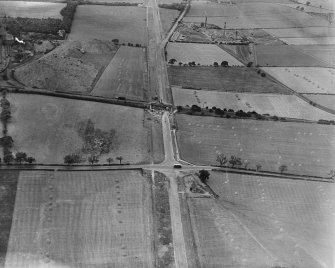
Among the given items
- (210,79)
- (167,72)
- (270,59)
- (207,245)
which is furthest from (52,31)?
(207,245)

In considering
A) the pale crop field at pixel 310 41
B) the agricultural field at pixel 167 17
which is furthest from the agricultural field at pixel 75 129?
the pale crop field at pixel 310 41

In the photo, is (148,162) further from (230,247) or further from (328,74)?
(328,74)

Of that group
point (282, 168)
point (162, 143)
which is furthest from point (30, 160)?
point (282, 168)

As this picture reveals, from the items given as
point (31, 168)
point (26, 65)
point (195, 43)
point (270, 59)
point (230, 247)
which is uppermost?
point (195, 43)

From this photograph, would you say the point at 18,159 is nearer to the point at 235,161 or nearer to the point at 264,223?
the point at 235,161

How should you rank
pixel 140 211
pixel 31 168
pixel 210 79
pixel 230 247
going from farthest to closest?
pixel 210 79 < pixel 31 168 < pixel 140 211 < pixel 230 247

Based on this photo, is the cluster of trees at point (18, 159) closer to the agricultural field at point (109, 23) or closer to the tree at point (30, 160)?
the tree at point (30, 160)
